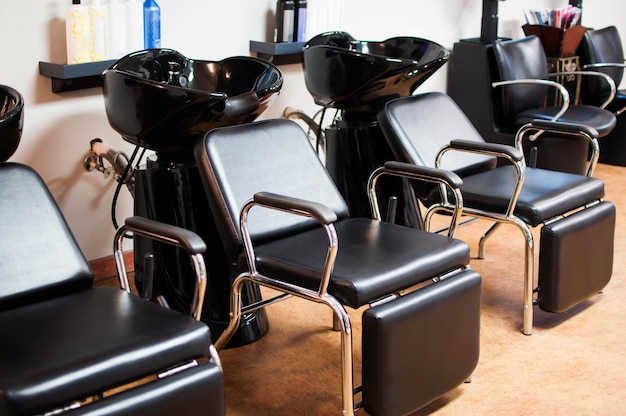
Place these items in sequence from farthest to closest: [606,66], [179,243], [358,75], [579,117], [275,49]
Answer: [606,66], [579,117], [275,49], [358,75], [179,243]

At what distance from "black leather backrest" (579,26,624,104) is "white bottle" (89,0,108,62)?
8.74 feet

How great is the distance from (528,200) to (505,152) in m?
0.16

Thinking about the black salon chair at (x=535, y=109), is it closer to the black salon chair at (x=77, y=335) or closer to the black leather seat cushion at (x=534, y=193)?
the black leather seat cushion at (x=534, y=193)

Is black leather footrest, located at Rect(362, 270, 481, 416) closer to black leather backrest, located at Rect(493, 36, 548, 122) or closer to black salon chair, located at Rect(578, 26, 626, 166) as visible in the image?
black leather backrest, located at Rect(493, 36, 548, 122)

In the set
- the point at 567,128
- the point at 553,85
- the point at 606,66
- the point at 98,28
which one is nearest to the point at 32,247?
the point at 98,28

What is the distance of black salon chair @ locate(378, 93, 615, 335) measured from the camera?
2.54 m

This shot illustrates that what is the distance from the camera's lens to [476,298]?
2.14m

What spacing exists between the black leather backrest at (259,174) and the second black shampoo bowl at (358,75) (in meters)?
0.50

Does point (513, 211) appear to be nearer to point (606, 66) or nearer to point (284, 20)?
point (284, 20)

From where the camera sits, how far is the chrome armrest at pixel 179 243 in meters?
1.73

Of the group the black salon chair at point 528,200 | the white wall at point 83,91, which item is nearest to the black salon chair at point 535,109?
the white wall at point 83,91

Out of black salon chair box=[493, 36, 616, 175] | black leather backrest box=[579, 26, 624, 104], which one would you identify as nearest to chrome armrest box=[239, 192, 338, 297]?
black salon chair box=[493, 36, 616, 175]

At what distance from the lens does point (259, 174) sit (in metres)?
2.22

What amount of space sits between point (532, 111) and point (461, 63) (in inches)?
17.7
